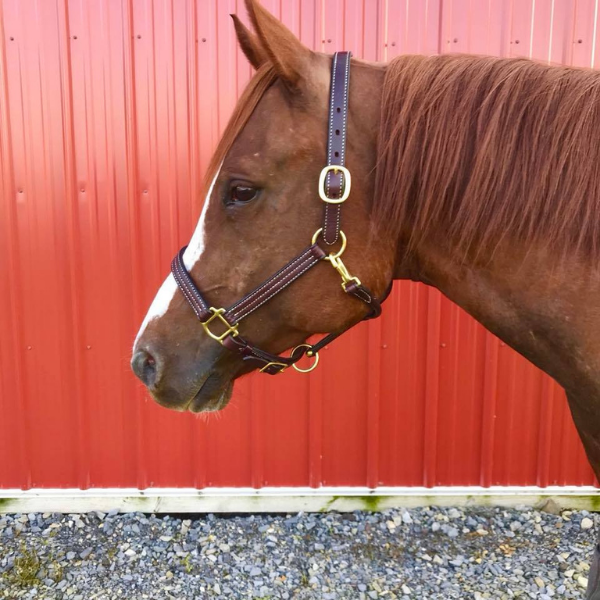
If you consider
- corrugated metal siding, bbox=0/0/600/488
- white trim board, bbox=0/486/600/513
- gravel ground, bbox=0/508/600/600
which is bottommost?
gravel ground, bbox=0/508/600/600

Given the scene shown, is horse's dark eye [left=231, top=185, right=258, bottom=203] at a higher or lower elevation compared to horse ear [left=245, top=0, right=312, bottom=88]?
lower

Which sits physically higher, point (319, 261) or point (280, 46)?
point (280, 46)

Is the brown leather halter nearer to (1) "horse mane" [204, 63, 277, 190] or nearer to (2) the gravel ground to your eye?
(1) "horse mane" [204, 63, 277, 190]

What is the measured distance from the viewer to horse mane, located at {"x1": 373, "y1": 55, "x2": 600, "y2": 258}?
993 mm

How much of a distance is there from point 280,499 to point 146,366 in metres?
1.94

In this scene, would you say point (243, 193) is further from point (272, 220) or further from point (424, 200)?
point (424, 200)

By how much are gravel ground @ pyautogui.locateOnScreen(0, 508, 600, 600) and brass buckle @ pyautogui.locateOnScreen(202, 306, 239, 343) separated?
5.94 ft

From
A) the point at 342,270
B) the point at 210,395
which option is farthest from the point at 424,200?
the point at 210,395

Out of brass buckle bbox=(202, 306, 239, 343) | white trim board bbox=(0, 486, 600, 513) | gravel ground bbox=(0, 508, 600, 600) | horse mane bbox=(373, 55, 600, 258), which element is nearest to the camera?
Answer: horse mane bbox=(373, 55, 600, 258)

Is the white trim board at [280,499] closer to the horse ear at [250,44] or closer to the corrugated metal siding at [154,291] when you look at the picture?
the corrugated metal siding at [154,291]

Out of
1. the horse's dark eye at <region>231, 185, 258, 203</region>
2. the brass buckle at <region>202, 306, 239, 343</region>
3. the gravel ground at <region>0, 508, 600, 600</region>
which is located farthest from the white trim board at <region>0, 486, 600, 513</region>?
the horse's dark eye at <region>231, 185, 258, 203</region>

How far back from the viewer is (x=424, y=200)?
3.52 feet

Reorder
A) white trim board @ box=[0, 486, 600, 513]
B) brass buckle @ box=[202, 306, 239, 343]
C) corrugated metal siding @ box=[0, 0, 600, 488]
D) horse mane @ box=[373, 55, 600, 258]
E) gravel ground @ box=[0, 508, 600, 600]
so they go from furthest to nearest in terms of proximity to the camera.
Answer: white trim board @ box=[0, 486, 600, 513] → corrugated metal siding @ box=[0, 0, 600, 488] → gravel ground @ box=[0, 508, 600, 600] → brass buckle @ box=[202, 306, 239, 343] → horse mane @ box=[373, 55, 600, 258]

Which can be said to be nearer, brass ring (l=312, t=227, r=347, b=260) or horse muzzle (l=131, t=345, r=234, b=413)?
brass ring (l=312, t=227, r=347, b=260)
